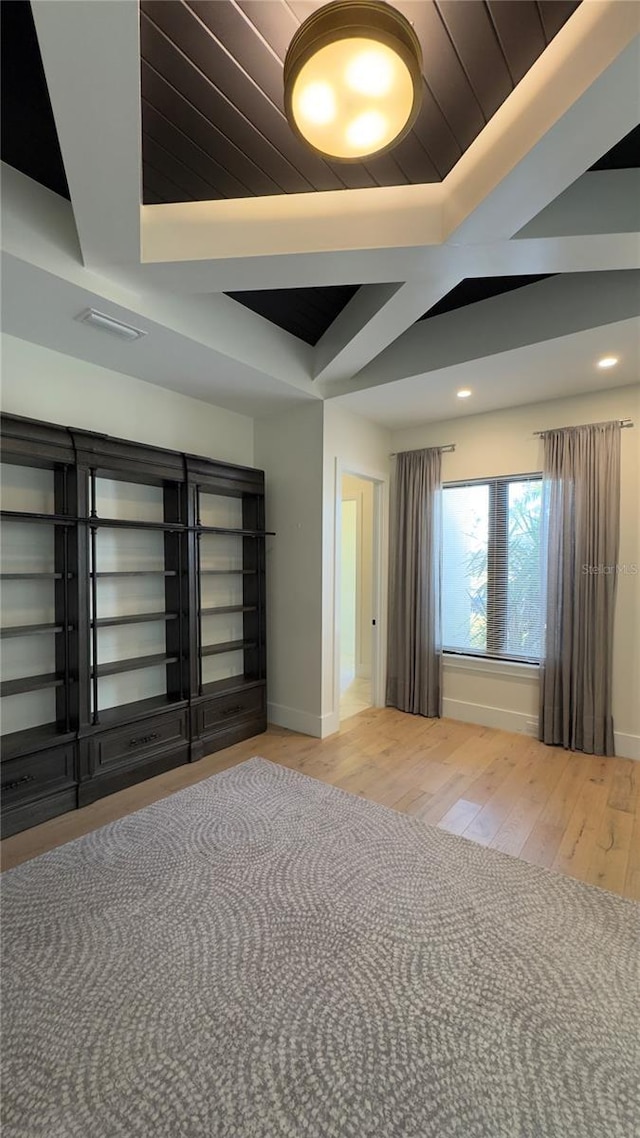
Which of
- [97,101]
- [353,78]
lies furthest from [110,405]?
[353,78]

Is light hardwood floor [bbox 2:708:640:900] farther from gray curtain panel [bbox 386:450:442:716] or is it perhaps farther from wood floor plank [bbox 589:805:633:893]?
gray curtain panel [bbox 386:450:442:716]

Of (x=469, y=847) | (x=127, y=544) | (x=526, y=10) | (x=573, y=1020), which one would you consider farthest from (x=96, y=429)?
(x=573, y=1020)

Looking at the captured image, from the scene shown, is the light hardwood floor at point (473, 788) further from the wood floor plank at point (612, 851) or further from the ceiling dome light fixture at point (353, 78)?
the ceiling dome light fixture at point (353, 78)

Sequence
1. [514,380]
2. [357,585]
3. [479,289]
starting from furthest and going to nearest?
1. [357,585]
2. [514,380]
3. [479,289]

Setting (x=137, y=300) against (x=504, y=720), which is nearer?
(x=137, y=300)

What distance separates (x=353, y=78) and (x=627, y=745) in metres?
4.12

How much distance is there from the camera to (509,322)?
2826 mm

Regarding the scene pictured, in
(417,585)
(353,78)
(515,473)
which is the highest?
(353,78)

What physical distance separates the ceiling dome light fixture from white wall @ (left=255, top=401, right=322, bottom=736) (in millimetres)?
2469

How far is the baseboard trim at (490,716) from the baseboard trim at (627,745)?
1.92 feet

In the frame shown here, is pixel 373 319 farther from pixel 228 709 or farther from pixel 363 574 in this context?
pixel 363 574

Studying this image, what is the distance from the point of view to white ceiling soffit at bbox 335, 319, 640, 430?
274 centimetres

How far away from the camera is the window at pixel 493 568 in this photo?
152 inches

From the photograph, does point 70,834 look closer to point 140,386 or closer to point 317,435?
point 140,386
